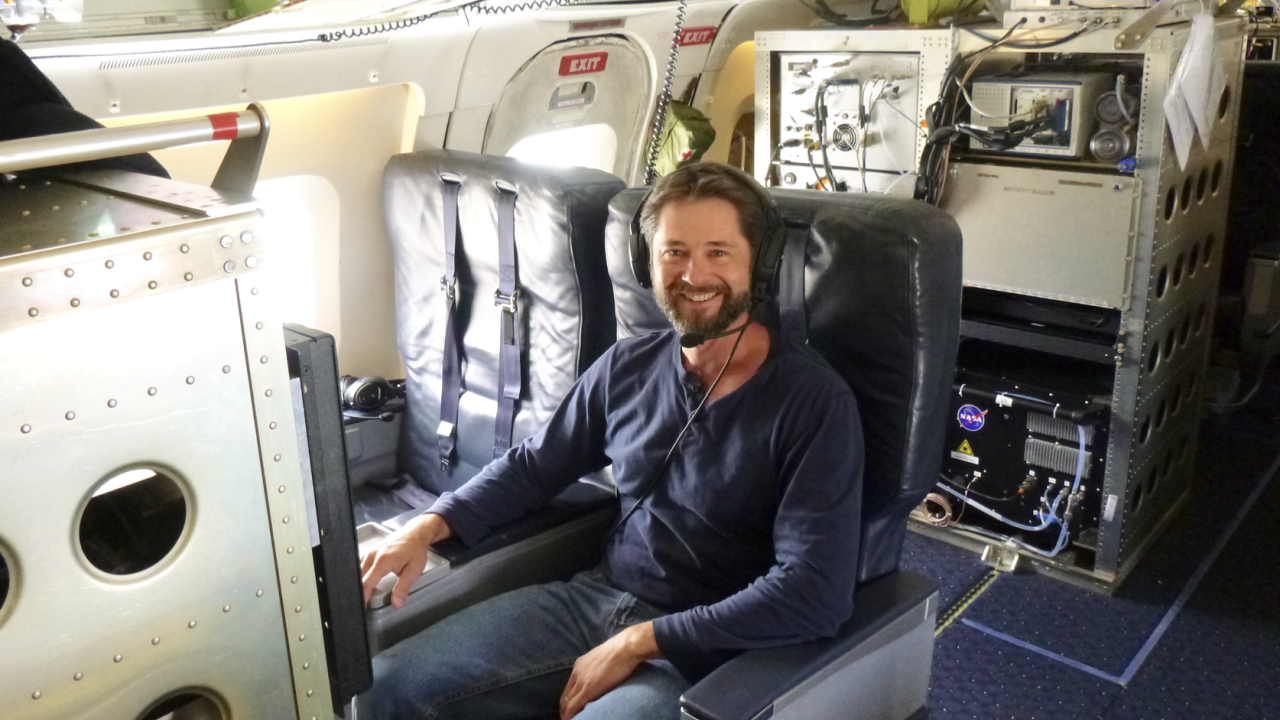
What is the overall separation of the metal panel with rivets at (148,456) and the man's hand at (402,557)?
0.63 meters

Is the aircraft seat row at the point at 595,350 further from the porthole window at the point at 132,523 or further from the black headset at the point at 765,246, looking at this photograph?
the porthole window at the point at 132,523

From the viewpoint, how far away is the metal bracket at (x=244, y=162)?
4.25 ft

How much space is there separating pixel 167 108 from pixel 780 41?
2.00m

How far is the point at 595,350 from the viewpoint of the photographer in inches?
100

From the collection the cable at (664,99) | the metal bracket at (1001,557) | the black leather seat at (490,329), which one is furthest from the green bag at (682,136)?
the metal bracket at (1001,557)

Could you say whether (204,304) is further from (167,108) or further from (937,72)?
(937,72)

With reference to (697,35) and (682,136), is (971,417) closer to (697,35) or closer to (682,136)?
(682,136)

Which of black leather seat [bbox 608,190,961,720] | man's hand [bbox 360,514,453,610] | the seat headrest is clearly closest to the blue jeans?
man's hand [bbox 360,514,453,610]

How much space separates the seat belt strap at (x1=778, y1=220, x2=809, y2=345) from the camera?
6.35ft

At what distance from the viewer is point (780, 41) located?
353 centimetres

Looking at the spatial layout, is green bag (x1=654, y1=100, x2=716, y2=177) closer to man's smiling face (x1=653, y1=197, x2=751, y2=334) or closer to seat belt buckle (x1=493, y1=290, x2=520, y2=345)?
seat belt buckle (x1=493, y1=290, x2=520, y2=345)

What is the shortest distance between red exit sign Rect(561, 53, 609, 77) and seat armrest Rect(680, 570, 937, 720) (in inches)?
80.5

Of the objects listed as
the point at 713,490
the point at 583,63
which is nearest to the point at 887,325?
the point at 713,490

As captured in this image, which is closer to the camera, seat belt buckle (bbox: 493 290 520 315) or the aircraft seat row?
the aircraft seat row
